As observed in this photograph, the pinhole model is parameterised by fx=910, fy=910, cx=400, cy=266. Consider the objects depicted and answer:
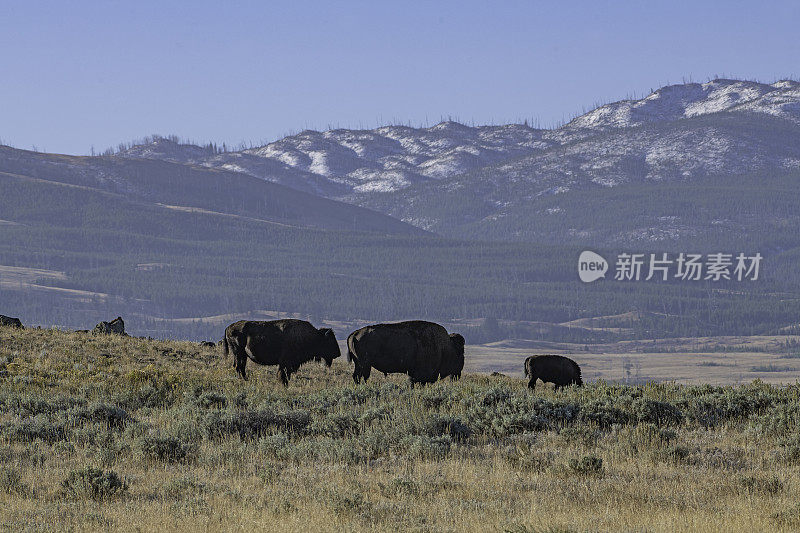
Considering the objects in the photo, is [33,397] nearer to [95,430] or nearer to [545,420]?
[95,430]

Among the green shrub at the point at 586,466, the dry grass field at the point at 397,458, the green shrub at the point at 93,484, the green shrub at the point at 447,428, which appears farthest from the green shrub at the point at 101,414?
the green shrub at the point at 586,466

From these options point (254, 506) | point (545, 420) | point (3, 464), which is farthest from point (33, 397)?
point (545, 420)

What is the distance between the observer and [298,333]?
73.9ft

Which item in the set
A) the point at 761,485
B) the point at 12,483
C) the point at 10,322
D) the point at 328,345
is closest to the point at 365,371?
the point at 328,345

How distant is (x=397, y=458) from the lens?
12891 mm

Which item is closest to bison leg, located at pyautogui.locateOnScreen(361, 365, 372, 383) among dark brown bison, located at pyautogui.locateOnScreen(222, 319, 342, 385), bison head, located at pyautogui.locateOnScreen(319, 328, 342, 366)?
dark brown bison, located at pyautogui.locateOnScreen(222, 319, 342, 385)

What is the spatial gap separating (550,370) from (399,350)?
6.39m

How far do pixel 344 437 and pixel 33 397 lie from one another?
21.0ft

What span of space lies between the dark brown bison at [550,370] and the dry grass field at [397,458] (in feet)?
21.9

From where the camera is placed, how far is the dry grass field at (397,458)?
388 inches

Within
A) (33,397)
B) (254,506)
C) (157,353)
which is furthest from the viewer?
(157,353)

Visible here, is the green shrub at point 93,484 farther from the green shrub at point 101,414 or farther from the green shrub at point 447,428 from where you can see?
the green shrub at point 447,428

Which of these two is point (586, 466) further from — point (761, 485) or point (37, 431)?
point (37, 431)

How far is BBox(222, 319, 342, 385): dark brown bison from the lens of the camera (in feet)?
72.7
